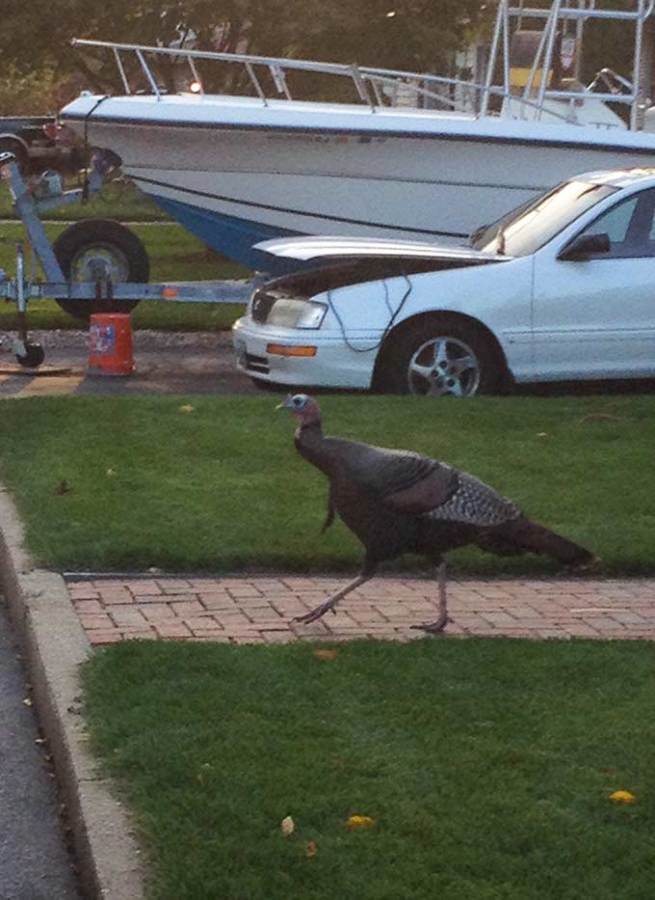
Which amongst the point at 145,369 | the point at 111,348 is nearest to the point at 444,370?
the point at 111,348

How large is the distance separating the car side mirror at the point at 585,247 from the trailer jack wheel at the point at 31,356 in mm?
4277

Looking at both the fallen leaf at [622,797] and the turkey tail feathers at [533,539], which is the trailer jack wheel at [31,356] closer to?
the turkey tail feathers at [533,539]

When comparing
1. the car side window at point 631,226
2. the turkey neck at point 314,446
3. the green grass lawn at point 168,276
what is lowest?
the green grass lawn at point 168,276

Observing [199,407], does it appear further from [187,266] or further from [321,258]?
[187,266]

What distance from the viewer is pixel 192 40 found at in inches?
1134

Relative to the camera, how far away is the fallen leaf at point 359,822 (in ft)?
16.0

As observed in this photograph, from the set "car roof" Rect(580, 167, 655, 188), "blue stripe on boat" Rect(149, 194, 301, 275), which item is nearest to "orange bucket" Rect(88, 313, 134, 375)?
"blue stripe on boat" Rect(149, 194, 301, 275)

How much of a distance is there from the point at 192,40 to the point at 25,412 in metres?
18.3

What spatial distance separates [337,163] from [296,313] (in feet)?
15.9

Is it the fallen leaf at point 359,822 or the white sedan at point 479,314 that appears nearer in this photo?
the fallen leaf at point 359,822

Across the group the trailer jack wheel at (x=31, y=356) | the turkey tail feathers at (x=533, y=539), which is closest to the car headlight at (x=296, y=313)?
the trailer jack wheel at (x=31, y=356)

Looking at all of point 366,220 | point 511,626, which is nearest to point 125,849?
point 511,626

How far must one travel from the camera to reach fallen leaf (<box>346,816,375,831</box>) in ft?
16.0

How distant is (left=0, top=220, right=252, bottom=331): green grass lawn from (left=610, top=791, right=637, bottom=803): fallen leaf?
488 inches
